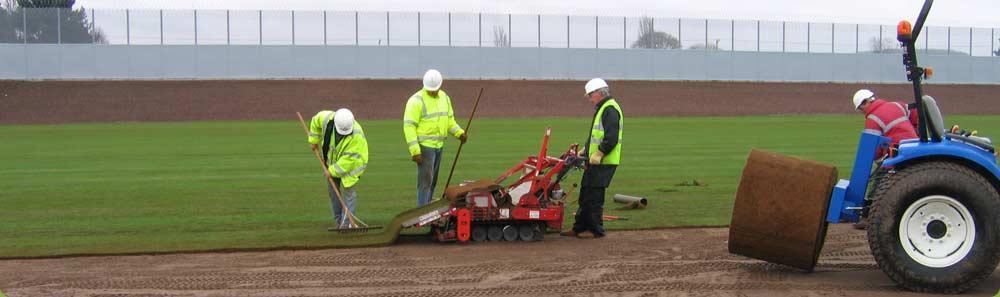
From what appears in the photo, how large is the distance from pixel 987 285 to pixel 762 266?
1.72m

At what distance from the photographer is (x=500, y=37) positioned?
57.5m

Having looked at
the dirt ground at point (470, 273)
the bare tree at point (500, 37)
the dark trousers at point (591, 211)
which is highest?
the bare tree at point (500, 37)

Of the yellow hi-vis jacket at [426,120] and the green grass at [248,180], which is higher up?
the yellow hi-vis jacket at [426,120]

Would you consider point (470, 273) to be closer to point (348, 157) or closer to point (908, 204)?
point (348, 157)

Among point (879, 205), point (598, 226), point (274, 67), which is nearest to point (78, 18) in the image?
point (274, 67)

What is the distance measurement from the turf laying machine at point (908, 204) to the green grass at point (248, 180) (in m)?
3.36

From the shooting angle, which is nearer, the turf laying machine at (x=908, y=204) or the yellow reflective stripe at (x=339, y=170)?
the turf laying machine at (x=908, y=204)

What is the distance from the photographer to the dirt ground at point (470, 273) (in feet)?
26.3

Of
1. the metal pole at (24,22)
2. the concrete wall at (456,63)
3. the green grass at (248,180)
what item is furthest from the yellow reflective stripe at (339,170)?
the metal pole at (24,22)

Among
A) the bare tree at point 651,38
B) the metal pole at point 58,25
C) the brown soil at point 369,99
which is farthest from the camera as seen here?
the bare tree at point 651,38

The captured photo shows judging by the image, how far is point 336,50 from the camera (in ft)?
179

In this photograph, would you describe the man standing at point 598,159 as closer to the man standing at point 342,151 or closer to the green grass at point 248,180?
the green grass at point 248,180

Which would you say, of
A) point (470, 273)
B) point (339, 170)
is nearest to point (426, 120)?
point (339, 170)

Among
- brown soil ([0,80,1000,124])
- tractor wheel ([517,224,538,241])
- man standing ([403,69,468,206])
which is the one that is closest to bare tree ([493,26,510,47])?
brown soil ([0,80,1000,124])
